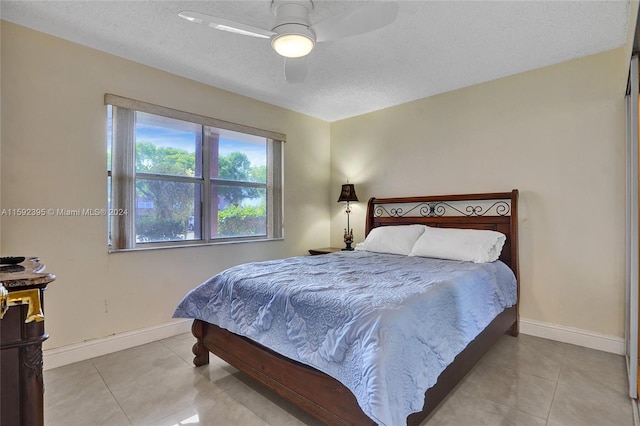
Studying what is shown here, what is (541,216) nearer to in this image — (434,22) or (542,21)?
(542,21)

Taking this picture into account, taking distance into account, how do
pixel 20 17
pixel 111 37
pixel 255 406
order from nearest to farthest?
pixel 255 406, pixel 20 17, pixel 111 37

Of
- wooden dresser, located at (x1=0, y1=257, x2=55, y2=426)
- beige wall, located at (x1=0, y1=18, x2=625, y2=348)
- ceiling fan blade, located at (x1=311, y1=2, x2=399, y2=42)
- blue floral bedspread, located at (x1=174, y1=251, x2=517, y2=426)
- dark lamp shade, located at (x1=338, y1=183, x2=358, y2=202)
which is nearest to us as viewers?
wooden dresser, located at (x1=0, y1=257, x2=55, y2=426)

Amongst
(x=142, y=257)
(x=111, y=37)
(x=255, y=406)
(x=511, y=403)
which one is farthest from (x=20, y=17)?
(x=511, y=403)

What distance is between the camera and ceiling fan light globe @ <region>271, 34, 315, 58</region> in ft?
6.12

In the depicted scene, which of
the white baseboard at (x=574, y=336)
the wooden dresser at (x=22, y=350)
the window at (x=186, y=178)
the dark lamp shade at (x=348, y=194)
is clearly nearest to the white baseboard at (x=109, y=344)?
the window at (x=186, y=178)

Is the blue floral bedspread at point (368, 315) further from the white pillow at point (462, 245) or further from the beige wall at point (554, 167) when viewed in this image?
the beige wall at point (554, 167)

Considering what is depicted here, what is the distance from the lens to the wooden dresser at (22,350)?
1031 millimetres

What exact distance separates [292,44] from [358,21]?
0.41 metres

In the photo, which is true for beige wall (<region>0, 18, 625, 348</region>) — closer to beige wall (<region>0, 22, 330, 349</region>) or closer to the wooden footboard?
beige wall (<region>0, 22, 330, 349</region>)

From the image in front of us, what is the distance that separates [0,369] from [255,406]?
130 cm

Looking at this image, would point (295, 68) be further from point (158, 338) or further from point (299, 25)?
point (158, 338)

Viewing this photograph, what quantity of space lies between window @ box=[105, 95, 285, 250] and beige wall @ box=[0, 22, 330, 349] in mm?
116

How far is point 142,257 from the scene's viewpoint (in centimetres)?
294

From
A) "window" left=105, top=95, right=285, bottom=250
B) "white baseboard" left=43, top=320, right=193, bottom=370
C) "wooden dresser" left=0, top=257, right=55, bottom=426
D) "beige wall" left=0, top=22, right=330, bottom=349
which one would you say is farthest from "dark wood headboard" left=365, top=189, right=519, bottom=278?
"wooden dresser" left=0, top=257, right=55, bottom=426
